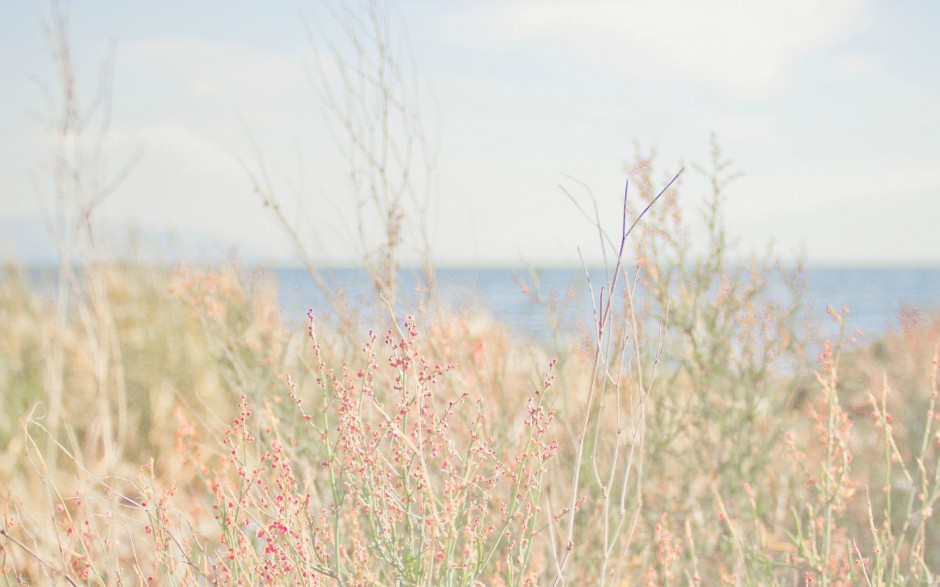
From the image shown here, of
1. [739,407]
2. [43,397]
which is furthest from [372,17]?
[43,397]

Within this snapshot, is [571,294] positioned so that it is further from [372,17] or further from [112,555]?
[112,555]

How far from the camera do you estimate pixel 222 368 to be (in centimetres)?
348

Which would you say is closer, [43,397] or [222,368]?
[222,368]

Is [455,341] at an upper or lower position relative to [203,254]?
lower

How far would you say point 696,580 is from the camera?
1.79 m

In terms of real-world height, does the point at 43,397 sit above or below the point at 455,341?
below

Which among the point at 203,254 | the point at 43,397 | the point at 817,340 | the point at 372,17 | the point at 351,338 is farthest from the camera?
the point at 43,397

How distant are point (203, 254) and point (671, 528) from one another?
10.6 ft

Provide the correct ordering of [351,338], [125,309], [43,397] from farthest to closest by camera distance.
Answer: [125,309]
[43,397]
[351,338]

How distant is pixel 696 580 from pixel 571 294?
61.2 inches

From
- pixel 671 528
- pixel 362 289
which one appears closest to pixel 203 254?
pixel 362 289

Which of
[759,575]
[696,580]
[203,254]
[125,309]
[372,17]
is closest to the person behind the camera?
[696,580]

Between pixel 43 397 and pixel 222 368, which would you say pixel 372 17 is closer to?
pixel 222 368

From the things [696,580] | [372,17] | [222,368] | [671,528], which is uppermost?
[372,17]
